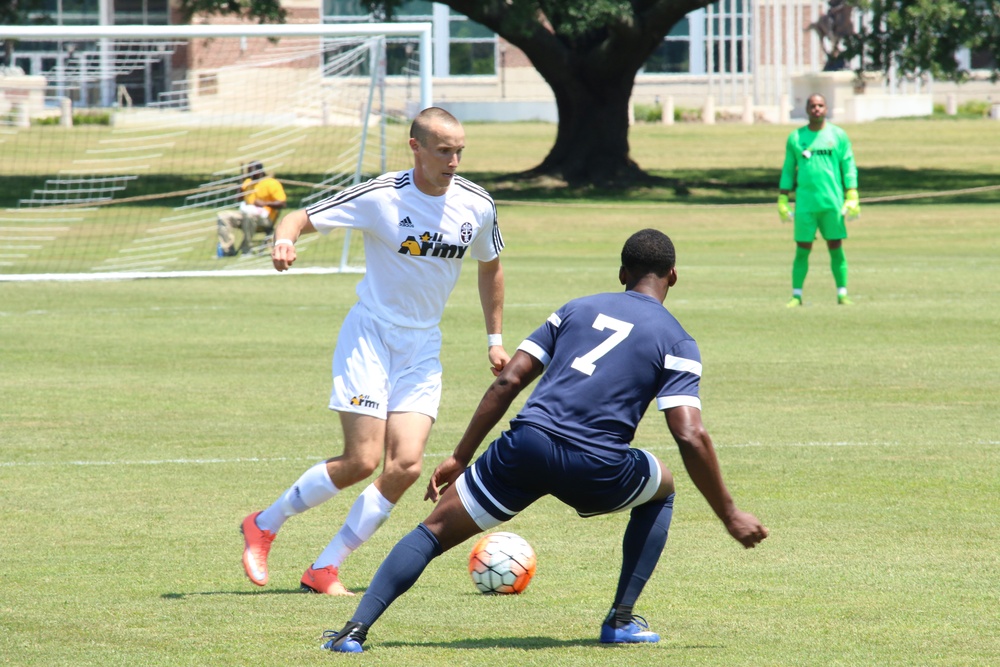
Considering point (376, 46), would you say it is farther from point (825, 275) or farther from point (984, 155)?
point (984, 155)

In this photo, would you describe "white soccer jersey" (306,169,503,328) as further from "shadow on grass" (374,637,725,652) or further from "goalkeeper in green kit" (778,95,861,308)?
"goalkeeper in green kit" (778,95,861,308)

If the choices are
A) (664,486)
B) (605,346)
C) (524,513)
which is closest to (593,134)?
(524,513)

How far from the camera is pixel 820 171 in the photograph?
54.6ft

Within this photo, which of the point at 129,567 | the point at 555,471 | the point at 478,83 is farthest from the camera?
the point at 478,83

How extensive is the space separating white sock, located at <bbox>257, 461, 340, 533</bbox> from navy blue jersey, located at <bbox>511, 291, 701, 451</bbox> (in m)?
1.45

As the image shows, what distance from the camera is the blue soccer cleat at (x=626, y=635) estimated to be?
527cm

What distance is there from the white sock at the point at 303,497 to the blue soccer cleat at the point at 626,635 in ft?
4.89

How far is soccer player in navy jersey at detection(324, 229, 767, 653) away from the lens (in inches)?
195

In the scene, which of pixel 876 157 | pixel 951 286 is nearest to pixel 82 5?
pixel 876 157

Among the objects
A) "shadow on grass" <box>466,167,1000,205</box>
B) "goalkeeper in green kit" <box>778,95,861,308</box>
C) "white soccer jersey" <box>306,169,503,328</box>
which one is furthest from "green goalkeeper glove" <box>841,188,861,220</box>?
"shadow on grass" <box>466,167,1000,205</box>

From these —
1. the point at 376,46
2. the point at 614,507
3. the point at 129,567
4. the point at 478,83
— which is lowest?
the point at 129,567

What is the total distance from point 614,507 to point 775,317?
1125 centimetres

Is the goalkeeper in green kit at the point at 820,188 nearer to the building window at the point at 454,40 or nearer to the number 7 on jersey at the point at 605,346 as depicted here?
the number 7 on jersey at the point at 605,346

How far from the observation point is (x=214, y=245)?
2622cm
